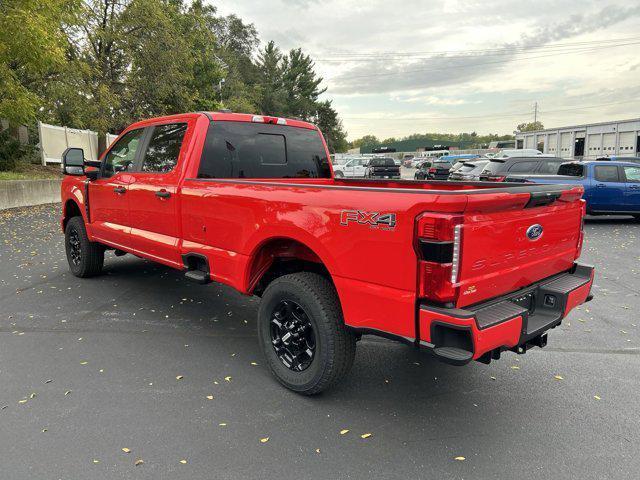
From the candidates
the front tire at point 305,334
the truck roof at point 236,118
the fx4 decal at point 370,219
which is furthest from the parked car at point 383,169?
the fx4 decal at point 370,219

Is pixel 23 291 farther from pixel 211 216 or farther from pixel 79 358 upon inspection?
pixel 211 216

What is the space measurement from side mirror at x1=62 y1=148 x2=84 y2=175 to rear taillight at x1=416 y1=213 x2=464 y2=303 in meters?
4.67

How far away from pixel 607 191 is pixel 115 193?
11.5 meters

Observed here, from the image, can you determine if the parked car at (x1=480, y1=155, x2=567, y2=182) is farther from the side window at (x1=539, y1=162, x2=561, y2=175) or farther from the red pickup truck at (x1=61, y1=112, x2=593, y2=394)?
the red pickup truck at (x1=61, y1=112, x2=593, y2=394)

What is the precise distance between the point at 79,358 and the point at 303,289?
7.21 feet

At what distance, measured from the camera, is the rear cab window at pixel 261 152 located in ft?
14.7

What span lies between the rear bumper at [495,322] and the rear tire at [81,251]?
5.26 meters

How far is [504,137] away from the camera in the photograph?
440 ft

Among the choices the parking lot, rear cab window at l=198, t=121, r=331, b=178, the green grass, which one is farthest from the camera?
the green grass

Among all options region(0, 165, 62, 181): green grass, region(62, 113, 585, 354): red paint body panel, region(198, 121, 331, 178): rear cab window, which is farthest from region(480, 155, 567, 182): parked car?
region(0, 165, 62, 181): green grass

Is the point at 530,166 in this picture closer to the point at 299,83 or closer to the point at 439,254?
the point at 439,254

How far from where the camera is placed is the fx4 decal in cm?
267

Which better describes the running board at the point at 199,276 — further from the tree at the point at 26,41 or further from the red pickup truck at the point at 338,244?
the tree at the point at 26,41

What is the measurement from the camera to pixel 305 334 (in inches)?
137
